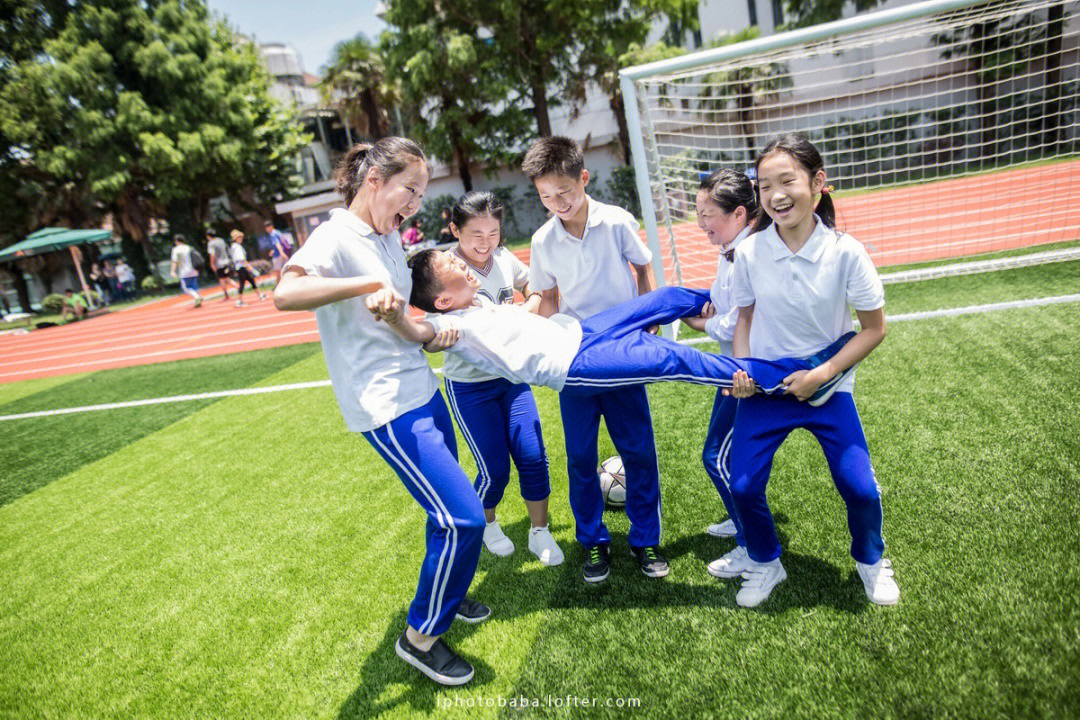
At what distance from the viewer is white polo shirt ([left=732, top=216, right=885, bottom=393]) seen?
2318 mm

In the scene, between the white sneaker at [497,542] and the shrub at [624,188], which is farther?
the shrub at [624,188]

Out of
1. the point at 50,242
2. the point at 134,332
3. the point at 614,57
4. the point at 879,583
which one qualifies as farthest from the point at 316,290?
the point at 50,242

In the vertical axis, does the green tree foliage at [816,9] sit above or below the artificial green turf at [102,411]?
above

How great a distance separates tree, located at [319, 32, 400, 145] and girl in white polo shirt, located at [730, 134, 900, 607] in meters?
25.7

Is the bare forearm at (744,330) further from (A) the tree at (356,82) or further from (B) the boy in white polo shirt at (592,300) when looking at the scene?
(A) the tree at (356,82)

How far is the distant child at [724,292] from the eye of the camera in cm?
283

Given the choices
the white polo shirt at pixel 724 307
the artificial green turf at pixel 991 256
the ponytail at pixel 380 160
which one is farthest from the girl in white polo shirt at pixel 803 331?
the artificial green turf at pixel 991 256

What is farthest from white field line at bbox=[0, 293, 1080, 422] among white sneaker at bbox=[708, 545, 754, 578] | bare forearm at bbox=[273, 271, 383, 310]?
bare forearm at bbox=[273, 271, 383, 310]

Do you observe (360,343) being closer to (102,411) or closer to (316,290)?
(316,290)

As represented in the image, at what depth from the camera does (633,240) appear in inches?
116

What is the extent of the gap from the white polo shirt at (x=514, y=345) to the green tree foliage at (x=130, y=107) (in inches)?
969

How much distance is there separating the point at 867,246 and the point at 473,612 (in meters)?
8.05

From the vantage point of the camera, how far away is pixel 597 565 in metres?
2.97

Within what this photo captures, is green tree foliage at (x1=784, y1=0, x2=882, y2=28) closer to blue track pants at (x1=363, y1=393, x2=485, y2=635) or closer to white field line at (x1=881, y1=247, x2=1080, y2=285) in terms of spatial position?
white field line at (x1=881, y1=247, x2=1080, y2=285)
